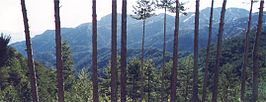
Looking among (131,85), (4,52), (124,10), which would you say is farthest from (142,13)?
(124,10)

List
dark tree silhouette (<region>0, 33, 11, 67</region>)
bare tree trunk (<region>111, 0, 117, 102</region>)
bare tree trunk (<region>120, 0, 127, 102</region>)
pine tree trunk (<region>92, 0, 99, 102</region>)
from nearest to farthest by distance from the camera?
1. pine tree trunk (<region>92, 0, 99, 102</region>)
2. bare tree trunk (<region>111, 0, 117, 102</region>)
3. bare tree trunk (<region>120, 0, 127, 102</region>)
4. dark tree silhouette (<region>0, 33, 11, 67</region>)

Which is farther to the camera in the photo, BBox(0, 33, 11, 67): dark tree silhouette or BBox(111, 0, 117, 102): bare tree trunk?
BBox(0, 33, 11, 67): dark tree silhouette

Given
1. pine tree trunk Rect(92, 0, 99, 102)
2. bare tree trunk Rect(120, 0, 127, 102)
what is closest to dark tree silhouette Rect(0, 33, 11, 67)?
bare tree trunk Rect(120, 0, 127, 102)

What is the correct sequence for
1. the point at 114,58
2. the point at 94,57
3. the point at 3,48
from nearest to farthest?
the point at 94,57 → the point at 114,58 → the point at 3,48

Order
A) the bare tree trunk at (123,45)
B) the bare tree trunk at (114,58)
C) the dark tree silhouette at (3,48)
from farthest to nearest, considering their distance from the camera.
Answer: the dark tree silhouette at (3,48) < the bare tree trunk at (123,45) < the bare tree trunk at (114,58)

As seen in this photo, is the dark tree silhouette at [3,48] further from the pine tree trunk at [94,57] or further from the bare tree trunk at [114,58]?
the pine tree trunk at [94,57]

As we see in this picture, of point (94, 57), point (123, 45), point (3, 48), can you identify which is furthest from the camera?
point (3, 48)

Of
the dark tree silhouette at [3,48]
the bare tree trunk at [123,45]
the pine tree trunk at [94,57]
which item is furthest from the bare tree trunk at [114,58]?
the dark tree silhouette at [3,48]

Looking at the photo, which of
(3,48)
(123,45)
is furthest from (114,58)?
(3,48)

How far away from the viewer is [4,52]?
39531 mm

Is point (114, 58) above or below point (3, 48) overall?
below

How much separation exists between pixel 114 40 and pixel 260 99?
2664 centimetres

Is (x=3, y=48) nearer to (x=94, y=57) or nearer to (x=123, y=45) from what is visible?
(x=123, y=45)

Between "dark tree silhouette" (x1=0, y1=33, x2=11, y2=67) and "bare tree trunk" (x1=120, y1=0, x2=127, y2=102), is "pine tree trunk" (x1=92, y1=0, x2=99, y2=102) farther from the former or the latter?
"dark tree silhouette" (x1=0, y1=33, x2=11, y2=67)
